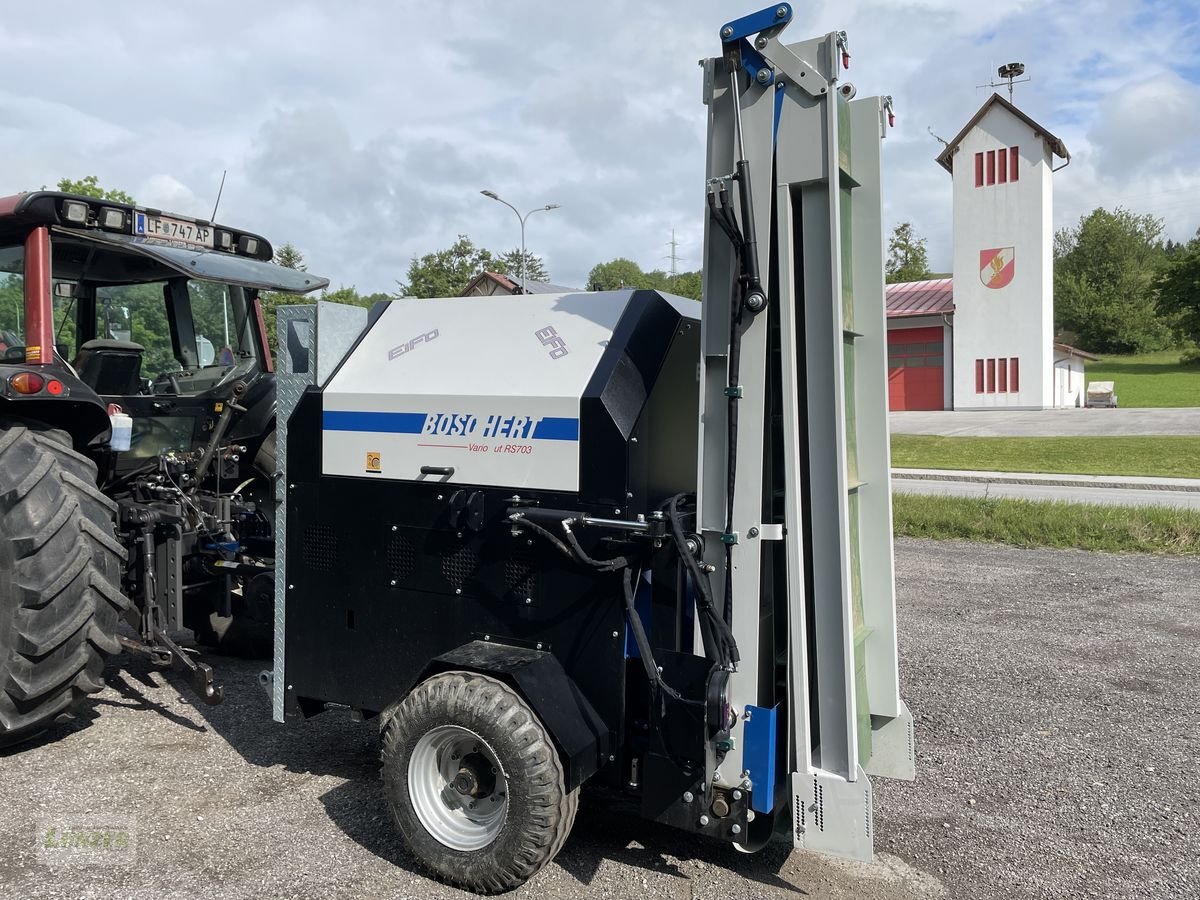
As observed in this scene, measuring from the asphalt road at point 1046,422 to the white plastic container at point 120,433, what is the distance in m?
18.5

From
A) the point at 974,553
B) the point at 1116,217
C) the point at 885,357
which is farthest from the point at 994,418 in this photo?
the point at 1116,217

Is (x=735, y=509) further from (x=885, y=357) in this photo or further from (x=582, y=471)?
(x=885, y=357)

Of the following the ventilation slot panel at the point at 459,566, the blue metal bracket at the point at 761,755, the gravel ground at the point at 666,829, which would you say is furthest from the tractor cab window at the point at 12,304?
the blue metal bracket at the point at 761,755

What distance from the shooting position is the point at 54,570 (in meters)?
4.03

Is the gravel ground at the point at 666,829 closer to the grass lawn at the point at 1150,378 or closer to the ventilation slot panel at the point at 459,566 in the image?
the ventilation slot panel at the point at 459,566

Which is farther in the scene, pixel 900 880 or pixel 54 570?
pixel 54 570

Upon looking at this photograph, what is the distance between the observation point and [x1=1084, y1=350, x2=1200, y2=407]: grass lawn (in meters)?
40.3

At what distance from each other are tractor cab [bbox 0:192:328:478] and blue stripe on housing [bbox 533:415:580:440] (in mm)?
2348

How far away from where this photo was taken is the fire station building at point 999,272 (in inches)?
1359

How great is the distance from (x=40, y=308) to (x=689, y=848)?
146 inches

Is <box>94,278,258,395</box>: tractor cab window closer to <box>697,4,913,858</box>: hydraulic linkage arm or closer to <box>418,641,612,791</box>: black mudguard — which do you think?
<box>418,641,612,791</box>: black mudguard

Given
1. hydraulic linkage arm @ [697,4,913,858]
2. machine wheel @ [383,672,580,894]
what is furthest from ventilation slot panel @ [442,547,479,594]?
hydraulic linkage arm @ [697,4,913,858]

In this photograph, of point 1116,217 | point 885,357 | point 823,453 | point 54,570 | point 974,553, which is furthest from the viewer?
point 1116,217

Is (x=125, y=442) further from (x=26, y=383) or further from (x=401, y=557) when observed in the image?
(x=401, y=557)
